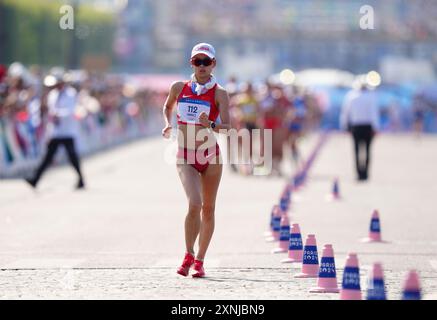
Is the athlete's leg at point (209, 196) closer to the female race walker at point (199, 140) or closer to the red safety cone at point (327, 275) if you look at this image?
the female race walker at point (199, 140)

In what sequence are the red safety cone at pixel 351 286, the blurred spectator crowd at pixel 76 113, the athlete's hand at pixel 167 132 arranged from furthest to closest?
the blurred spectator crowd at pixel 76 113
the athlete's hand at pixel 167 132
the red safety cone at pixel 351 286

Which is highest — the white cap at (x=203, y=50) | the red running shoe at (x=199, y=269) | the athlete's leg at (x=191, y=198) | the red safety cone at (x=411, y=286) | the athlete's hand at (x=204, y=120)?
the white cap at (x=203, y=50)

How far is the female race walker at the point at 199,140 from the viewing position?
1209 cm

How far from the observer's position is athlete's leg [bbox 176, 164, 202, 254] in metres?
12.1

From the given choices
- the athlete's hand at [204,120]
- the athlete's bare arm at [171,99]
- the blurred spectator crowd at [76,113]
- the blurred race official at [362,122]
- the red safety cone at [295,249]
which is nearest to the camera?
the athlete's hand at [204,120]

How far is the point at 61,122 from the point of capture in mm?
23906

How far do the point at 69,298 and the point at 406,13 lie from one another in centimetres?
16574

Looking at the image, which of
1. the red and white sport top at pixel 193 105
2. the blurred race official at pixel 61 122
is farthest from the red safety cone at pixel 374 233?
the blurred race official at pixel 61 122

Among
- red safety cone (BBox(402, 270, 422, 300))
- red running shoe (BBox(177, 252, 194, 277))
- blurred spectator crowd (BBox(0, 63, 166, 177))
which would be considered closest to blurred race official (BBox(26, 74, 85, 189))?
blurred spectator crowd (BBox(0, 63, 166, 177))

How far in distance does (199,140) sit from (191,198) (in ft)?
1.50

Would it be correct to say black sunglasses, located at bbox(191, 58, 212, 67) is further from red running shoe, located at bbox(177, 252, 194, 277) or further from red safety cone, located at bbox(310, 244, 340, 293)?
red safety cone, located at bbox(310, 244, 340, 293)

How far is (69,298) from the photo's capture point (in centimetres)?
1037
